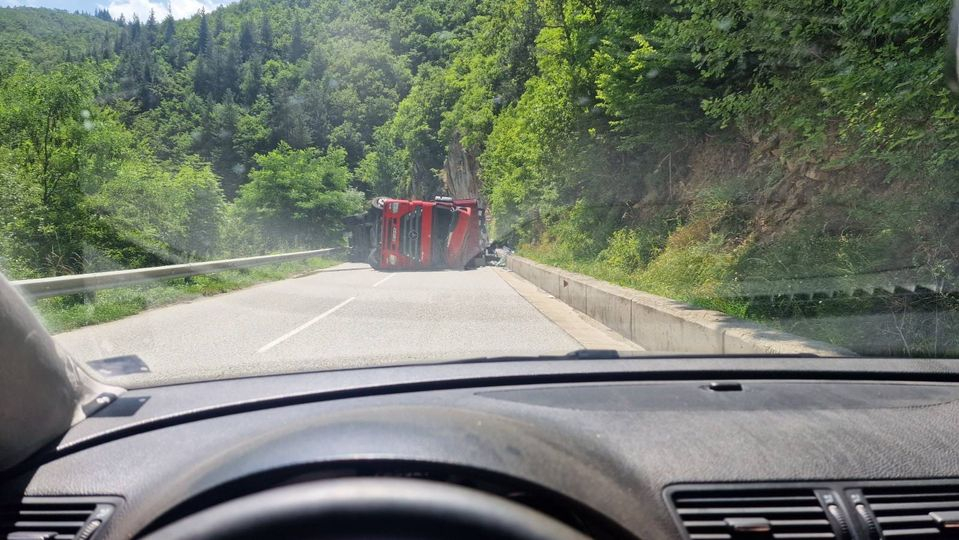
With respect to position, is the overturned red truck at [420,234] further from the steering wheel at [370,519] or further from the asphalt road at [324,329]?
the steering wheel at [370,519]

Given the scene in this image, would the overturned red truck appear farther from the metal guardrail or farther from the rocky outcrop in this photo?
the rocky outcrop

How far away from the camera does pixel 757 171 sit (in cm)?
1330

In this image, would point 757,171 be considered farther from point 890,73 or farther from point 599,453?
point 599,453

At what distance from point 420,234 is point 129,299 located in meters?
15.7

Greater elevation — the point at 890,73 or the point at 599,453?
the point at 890,73

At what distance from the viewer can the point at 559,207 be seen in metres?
27.2

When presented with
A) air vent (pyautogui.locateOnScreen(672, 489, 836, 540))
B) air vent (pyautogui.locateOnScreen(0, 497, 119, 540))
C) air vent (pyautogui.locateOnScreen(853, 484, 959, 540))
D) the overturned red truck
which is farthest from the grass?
the overturned red truck

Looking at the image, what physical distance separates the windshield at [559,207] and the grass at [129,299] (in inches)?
3.2

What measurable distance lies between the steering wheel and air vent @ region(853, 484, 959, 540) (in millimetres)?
933

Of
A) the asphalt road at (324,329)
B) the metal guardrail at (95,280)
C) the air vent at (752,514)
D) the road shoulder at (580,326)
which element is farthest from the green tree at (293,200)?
the air vent at (752,514)

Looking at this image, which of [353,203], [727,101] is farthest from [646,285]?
[353,203]

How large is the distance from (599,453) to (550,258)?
24.9m

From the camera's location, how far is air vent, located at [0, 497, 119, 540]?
5.84 ft

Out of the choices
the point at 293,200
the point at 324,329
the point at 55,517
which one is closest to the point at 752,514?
the point at 55,517
